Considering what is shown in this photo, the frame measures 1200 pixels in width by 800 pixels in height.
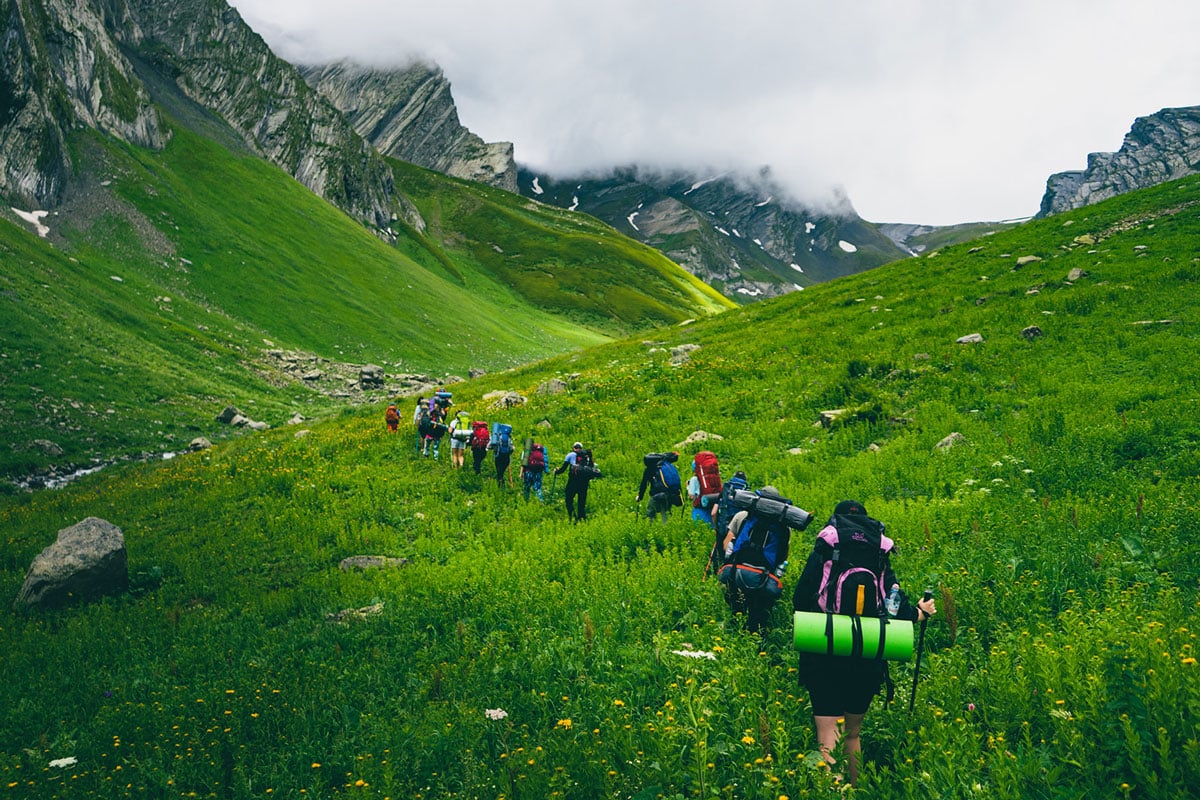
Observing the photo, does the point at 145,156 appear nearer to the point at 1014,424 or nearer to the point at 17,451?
the point at 17,451

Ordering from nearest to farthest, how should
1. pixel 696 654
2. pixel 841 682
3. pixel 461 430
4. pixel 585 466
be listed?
pixel 841 682 → pixel 696 654 → pixel 585 466 → pixel 461 430

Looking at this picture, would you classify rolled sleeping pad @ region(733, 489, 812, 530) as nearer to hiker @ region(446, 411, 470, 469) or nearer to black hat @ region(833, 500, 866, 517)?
black hat @ region(833, 500, 866, 517)

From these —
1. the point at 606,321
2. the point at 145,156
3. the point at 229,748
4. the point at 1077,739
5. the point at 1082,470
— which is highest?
the point at 145,156

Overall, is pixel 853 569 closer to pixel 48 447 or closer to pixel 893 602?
pixel 893 602

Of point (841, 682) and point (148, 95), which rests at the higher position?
point (148, 95)

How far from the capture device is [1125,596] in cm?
614

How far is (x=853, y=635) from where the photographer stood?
189 inches

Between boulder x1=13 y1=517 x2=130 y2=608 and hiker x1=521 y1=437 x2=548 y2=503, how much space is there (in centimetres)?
832

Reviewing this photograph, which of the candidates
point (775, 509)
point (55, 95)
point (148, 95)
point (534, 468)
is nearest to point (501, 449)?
point (534, 468)

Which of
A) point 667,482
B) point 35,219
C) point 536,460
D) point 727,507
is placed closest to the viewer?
point 727,507

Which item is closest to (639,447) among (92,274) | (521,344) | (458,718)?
(458,718)

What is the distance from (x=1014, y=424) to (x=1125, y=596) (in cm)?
799

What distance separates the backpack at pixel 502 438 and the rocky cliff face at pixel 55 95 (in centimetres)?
5589

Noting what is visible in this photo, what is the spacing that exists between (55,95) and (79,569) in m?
69.2
